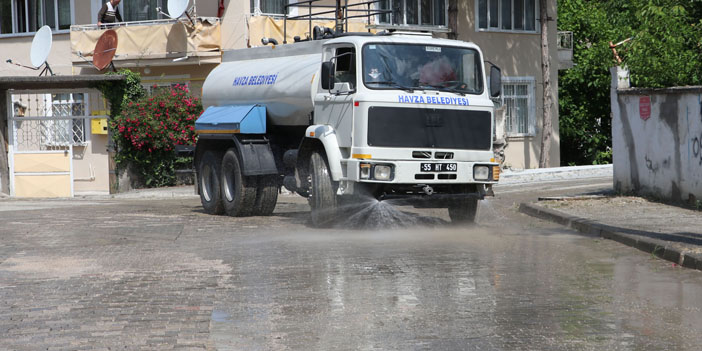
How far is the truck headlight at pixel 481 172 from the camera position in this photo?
1454 centimetres

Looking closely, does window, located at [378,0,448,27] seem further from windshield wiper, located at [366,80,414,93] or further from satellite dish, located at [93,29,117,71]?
windshield wiper, located at [366,80,414,93]

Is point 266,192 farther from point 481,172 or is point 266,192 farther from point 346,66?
point 481,172

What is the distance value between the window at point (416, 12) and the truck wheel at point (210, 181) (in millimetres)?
12281

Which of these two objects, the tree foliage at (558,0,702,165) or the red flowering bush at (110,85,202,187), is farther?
the tree foliage at (558,0,702,165)

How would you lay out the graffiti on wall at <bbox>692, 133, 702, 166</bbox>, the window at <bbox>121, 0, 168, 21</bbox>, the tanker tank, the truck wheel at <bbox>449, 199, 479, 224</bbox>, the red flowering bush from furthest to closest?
1. the window at <bbox>121, 0, 168, 21</bbox>
2. the red flowering bush
3. the tanker tank
4. the graffiti on wall at <bbox>692, 133, 702, 166</bbox>
5. the truck wheel at <bbox>449, 199, 479, 224</bbox>

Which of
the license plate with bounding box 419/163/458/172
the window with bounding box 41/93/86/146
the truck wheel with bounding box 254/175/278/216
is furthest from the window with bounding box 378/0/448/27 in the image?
the license plate with bounding box 419/163/458/172

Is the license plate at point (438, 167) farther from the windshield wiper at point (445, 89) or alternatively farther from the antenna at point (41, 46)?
the antenna at point (41, 46)

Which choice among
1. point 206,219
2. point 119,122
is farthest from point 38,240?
point 119,122

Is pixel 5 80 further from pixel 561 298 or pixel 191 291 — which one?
pixel 561 298

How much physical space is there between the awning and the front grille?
340 centimetres

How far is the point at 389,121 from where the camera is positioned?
46.3 feet

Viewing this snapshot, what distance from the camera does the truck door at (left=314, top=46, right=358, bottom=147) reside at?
14.4m

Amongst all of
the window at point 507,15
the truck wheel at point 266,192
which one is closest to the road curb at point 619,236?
the truck wheel at point 266,192

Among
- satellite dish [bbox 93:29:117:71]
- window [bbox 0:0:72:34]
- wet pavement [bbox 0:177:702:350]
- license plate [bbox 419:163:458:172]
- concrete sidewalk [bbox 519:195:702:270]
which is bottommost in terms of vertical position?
wet pavement [bbox 0:177:702:350]
